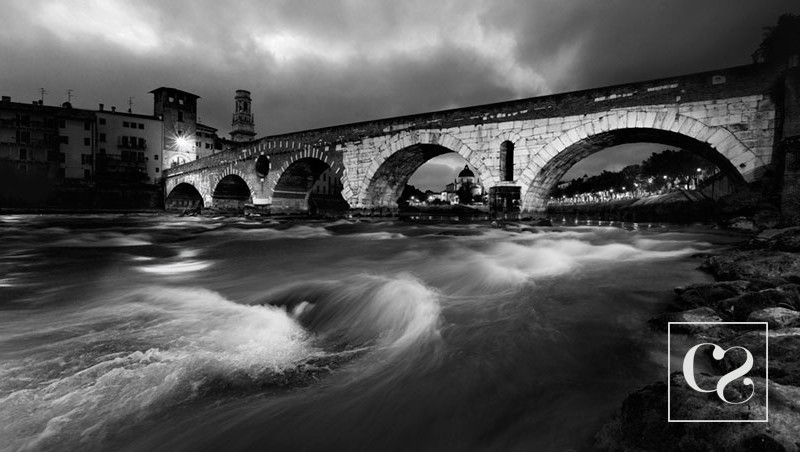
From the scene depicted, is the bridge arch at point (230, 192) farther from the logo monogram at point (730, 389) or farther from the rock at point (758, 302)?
the logo monogram at point (730, 389)

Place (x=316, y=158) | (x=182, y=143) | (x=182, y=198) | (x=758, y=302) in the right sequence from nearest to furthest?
(x=758, y=302)
(x=316, y=158)
(x=182, y=198)
(x=182, y=143)

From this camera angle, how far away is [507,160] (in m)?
13.6

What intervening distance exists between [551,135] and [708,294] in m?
10.4

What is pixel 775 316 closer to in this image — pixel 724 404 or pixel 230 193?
pixel 724 404

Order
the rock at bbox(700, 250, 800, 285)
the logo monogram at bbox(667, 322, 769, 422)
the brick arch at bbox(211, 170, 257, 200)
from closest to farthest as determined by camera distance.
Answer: the logo monogram at bbox(667, 322, 769, 422), the rock at bbox(700, 250, 800, 285), the brick arch at bbox(211, 170, 257, 200)

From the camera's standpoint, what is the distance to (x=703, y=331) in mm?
2387

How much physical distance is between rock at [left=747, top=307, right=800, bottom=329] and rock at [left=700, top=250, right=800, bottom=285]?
3.67 feet

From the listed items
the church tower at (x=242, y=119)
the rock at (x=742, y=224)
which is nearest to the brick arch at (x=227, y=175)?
the rock at (x=742, y=224)

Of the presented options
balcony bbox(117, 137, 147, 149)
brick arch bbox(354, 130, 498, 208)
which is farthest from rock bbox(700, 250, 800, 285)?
balcony bbox(117, 137, 147, 149)

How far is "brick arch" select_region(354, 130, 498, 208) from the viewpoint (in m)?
13.9

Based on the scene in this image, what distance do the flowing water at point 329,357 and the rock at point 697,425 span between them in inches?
7.8

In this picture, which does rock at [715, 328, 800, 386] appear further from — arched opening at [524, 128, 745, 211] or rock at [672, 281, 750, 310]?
arched opening at [524, 128, 745, 211]

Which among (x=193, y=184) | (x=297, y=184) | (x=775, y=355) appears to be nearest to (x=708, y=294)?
(x=775, y=355)

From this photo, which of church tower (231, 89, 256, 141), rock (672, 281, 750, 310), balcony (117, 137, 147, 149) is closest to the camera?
rock (672, 281, 750, 310)
